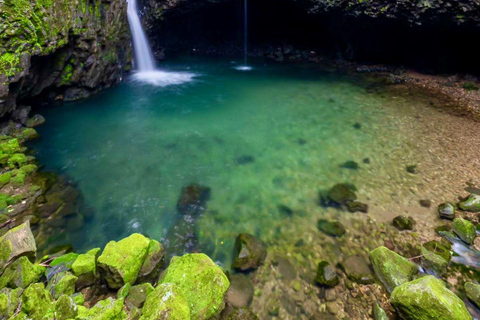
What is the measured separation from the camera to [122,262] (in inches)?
225

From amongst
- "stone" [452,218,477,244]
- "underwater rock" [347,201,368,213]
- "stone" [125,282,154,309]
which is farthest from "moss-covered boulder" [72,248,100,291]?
"stone" [452,218,477,244]

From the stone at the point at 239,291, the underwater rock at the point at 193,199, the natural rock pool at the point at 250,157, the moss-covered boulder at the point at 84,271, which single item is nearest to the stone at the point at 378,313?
the natural rock pool at the point at 250,157

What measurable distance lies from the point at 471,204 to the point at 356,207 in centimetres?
368

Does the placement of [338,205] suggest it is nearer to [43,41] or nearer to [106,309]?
[106,309]

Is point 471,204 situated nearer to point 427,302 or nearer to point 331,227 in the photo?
point 331,227

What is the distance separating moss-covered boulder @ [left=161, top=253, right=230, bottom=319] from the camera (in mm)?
5082

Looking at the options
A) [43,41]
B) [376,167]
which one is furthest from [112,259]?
[43,41]

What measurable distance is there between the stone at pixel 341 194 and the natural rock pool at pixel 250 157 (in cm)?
35

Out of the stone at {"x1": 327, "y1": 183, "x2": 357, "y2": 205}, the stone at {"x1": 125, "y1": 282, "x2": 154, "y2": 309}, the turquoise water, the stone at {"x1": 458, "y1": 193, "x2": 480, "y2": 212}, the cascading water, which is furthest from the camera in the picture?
the cascading water

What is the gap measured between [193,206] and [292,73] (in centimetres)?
2040

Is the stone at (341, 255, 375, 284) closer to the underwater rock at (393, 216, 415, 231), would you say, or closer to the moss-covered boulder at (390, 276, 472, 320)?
the moss-covered boulder at (390, 276, 472, 320)

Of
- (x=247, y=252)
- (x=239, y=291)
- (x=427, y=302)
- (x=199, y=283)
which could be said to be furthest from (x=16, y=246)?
(x=427, y=302)

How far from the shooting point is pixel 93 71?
17484 mm

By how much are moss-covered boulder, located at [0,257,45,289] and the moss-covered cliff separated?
31.4 feet
